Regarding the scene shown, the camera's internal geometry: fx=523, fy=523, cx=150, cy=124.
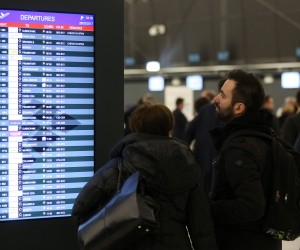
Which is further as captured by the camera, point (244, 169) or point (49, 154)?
point (49, 154)

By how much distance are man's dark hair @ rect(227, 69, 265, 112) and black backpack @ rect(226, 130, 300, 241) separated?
165 mm

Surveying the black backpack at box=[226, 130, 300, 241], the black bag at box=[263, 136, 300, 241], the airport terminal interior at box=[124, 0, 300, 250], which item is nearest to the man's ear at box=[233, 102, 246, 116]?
the black backpack at box=[226, 130, 300, 241]

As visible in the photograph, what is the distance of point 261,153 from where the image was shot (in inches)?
99.2

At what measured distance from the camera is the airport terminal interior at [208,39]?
1276 centimetres

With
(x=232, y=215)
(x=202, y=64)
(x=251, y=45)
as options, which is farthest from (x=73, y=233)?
(x=202, y=64)

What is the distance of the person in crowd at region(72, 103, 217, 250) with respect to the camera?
7.97 ft

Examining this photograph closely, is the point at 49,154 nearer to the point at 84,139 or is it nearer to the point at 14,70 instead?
the point at 84,139

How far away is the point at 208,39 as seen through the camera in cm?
1423

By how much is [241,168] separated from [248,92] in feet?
1.33

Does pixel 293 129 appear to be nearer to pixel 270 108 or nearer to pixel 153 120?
pixel 270 108

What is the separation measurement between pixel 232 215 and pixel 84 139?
1.16 metres

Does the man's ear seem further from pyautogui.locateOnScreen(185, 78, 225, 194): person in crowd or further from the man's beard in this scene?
pyautogui.locateOnScreen(185, 78, 225, 194): person in crowd

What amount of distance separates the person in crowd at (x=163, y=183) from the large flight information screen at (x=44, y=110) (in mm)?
681

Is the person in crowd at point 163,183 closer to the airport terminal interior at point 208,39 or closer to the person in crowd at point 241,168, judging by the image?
the person in crowd at point 241,168
